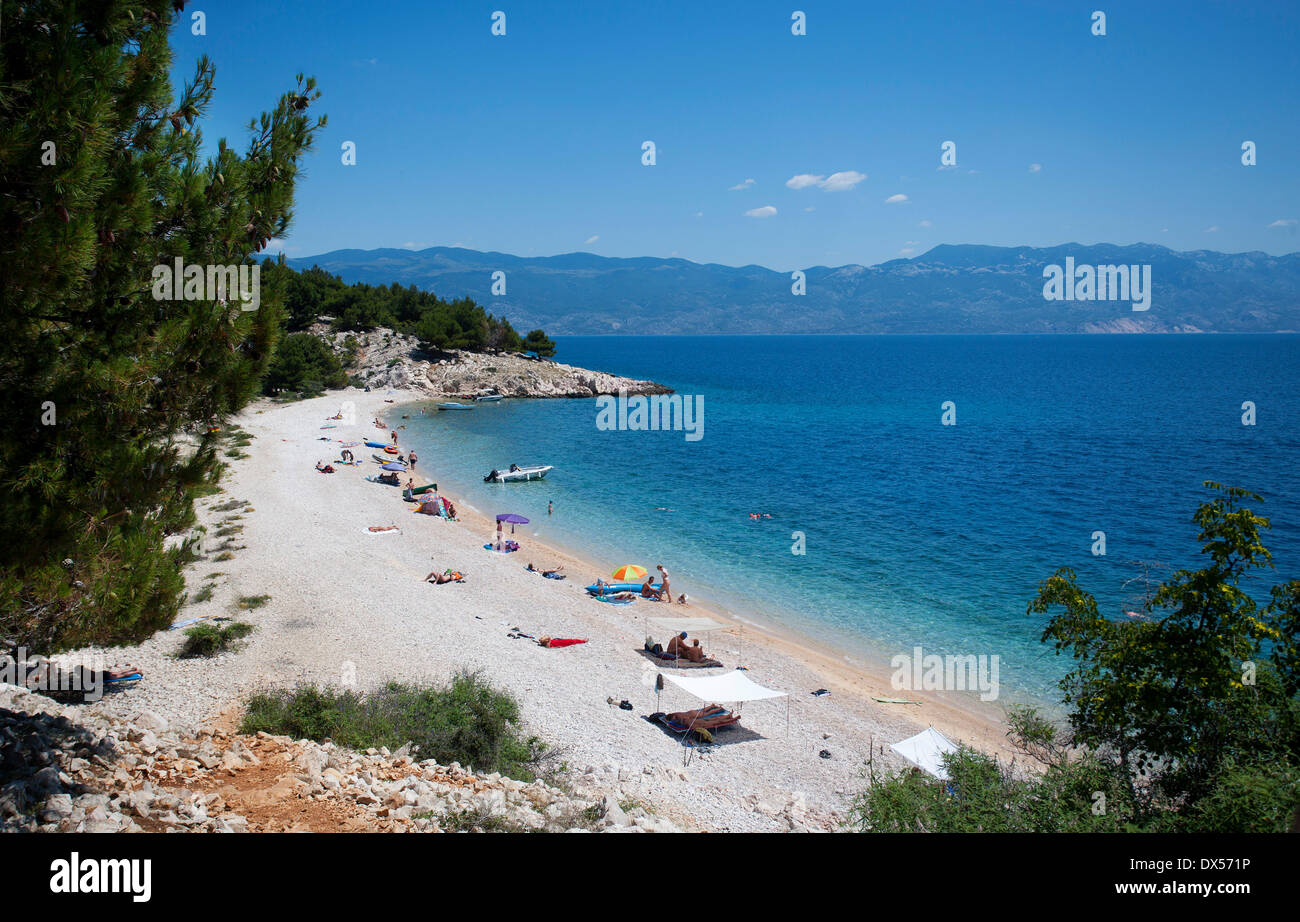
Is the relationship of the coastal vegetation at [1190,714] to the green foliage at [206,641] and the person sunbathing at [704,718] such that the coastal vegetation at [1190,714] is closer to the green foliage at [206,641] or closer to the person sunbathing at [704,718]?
the person sunbathing at [704,718]

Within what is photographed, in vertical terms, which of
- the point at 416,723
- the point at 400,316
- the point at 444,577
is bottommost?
the point at 444,577

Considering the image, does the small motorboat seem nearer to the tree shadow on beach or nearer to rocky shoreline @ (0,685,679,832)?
the tree shadow on beach

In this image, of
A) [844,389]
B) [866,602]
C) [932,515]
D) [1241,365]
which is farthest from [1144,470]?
[1241,365]

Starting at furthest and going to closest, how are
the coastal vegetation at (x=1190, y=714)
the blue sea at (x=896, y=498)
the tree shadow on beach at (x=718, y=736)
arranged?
1. the blue sea at (x=896, y=498)
2. the tree shadow on beach at (x=718, y=736)
3. the coastal vegetation at (x=1190, y=714)

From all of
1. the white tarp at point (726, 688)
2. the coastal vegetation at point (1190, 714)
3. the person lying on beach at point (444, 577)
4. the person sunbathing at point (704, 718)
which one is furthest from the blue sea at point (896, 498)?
the coastal vegetation at point (1190, 714)

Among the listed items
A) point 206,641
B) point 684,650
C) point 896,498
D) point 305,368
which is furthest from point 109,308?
point 305,368

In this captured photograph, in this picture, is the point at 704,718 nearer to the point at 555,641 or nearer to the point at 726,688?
the point at 726,688

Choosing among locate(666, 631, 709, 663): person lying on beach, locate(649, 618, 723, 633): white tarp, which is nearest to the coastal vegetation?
locate(666, 631, 709, 663): person lying on beach
